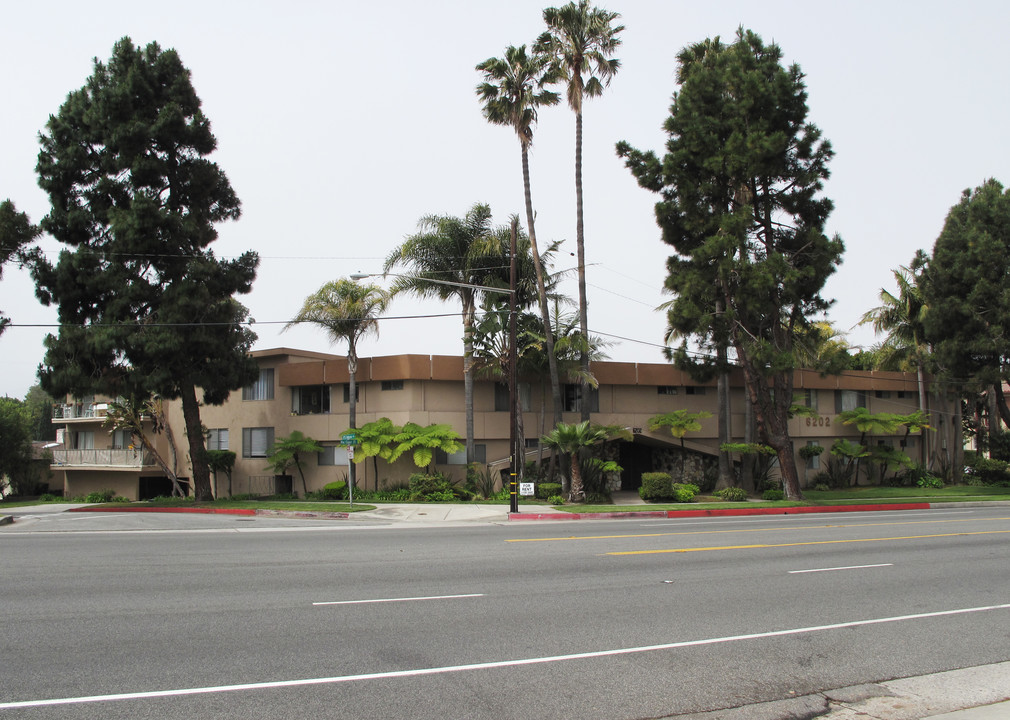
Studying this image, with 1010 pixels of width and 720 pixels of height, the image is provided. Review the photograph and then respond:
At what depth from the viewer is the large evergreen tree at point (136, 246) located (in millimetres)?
26422

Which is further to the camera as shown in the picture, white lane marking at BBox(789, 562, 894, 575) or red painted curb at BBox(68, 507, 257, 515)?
red painted curb at BBox(68, 507, 257, 515)

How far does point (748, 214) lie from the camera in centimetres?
2867

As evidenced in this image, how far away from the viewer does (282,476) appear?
111ft

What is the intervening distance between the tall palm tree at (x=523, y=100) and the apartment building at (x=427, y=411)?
372cm

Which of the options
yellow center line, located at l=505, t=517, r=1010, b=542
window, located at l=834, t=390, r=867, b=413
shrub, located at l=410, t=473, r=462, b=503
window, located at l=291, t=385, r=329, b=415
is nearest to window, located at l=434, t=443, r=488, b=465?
shrub, located at l=410, t=473, r=462, b=503

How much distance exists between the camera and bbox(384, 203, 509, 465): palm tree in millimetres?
29656

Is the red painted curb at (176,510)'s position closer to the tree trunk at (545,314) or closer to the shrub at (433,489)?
the shrub at (433,489)

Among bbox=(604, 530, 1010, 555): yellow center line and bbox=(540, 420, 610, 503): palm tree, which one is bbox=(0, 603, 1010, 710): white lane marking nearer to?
bbox=(604, 530, 1010, 555): yellow center line

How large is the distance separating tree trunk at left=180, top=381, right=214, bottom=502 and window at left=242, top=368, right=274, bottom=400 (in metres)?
5.31

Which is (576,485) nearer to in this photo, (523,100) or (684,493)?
(684,493)

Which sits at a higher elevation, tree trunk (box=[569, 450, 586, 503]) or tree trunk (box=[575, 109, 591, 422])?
tree trunk (box=[575, 109, 591, 422])

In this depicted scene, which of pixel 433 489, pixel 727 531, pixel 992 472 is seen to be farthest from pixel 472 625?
pixel 992 472

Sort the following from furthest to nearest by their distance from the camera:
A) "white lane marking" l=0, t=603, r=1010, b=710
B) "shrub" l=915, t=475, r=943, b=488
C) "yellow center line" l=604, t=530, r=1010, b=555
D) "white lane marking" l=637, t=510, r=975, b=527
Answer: "shrub" l=915, t=475, r=943, b=488, "white lane marking" l=637, t=510, r=975, b=527, "yellow center line" l=604, t=530, r=1010, b=555, "white lane marking" l=0, t=603, r=1010, b=710

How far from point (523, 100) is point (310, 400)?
15114 millimetres
